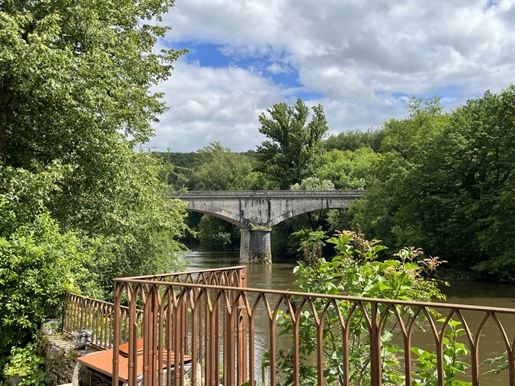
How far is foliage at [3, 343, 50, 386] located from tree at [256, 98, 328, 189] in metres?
38.8

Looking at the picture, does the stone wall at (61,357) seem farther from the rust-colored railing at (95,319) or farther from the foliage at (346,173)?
the foliage at (346,173)

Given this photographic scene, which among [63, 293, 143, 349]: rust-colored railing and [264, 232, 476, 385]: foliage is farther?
[63, 293, 143, 349]: rust-colored railing

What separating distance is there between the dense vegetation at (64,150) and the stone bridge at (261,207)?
927 inches

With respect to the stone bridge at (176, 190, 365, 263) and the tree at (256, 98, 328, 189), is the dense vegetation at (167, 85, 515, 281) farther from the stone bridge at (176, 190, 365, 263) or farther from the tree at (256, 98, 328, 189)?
the tree at (256, 98, 328, 189)

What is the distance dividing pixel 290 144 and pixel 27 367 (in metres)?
39.3

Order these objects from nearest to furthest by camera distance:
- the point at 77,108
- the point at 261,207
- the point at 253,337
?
the point at 253,337
the point at 77,108
the point at 261,207

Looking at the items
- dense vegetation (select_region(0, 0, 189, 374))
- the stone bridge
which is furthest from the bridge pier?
dense vegetation (select_region(0, 0, 189, 374))

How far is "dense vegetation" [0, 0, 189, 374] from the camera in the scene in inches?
Result: 232

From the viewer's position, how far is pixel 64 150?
820cm

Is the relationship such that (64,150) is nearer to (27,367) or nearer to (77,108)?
(77,108)

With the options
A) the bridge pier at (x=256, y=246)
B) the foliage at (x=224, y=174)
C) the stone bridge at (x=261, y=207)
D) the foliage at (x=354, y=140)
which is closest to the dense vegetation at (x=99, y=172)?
the stone bridge at (x=261, y=207)

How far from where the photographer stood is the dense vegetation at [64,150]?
5.89 metres

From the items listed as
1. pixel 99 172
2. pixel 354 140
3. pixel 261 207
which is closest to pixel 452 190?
pixel 261 207

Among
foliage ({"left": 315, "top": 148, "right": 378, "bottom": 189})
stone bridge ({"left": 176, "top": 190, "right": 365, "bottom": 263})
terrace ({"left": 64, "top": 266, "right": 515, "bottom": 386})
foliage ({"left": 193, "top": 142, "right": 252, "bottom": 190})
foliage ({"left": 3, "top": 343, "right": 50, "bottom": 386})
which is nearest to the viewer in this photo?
terrace ({"left": 64, "top": 266, "right": 515, "bottom": 386})
